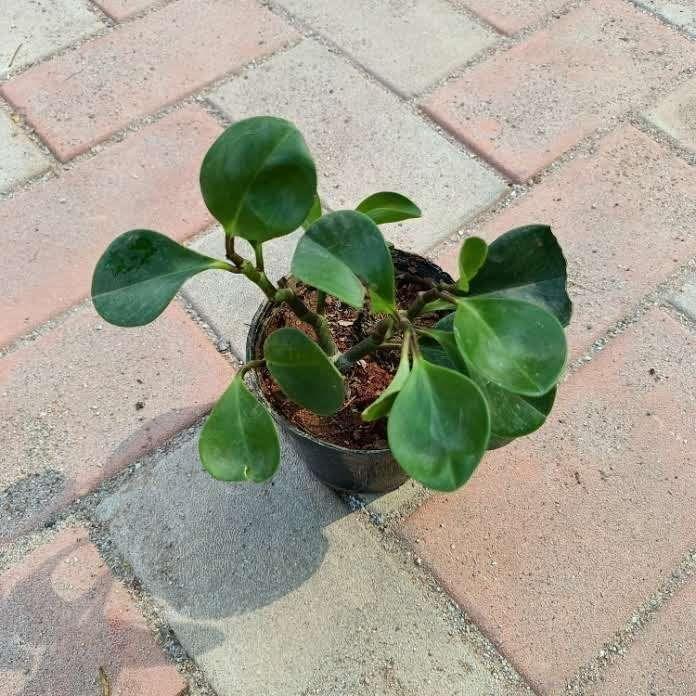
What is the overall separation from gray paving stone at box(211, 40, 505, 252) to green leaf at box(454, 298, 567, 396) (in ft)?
2.47

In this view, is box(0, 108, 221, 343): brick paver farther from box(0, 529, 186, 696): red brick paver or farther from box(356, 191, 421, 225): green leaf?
→ box(356, 191, 421, 225): green leaf

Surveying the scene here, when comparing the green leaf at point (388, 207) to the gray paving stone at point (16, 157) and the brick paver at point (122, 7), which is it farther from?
the brick paver at point (122, 7)

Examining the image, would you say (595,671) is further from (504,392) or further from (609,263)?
(609,263)

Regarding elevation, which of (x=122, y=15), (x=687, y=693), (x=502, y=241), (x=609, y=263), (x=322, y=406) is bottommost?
(x=687, y=693)

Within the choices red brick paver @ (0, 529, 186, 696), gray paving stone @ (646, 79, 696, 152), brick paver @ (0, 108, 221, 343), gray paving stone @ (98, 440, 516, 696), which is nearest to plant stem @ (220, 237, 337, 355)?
gray paving stone @ (98, 440, 516, 696)

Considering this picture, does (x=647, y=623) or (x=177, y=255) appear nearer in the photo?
(x=177, y=255)

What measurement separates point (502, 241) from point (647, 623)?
0.65 m

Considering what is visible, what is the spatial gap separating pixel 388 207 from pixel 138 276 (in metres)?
0.28

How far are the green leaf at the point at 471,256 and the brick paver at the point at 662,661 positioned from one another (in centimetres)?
66

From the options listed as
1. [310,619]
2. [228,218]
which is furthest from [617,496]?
[228,218]

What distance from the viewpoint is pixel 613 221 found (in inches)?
60.6

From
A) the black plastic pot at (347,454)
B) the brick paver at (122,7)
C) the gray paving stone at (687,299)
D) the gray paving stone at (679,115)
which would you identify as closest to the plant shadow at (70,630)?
the black plastic pot at (347,454)

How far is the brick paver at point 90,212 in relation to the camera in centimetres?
146

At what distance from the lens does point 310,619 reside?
1178 millimetres
